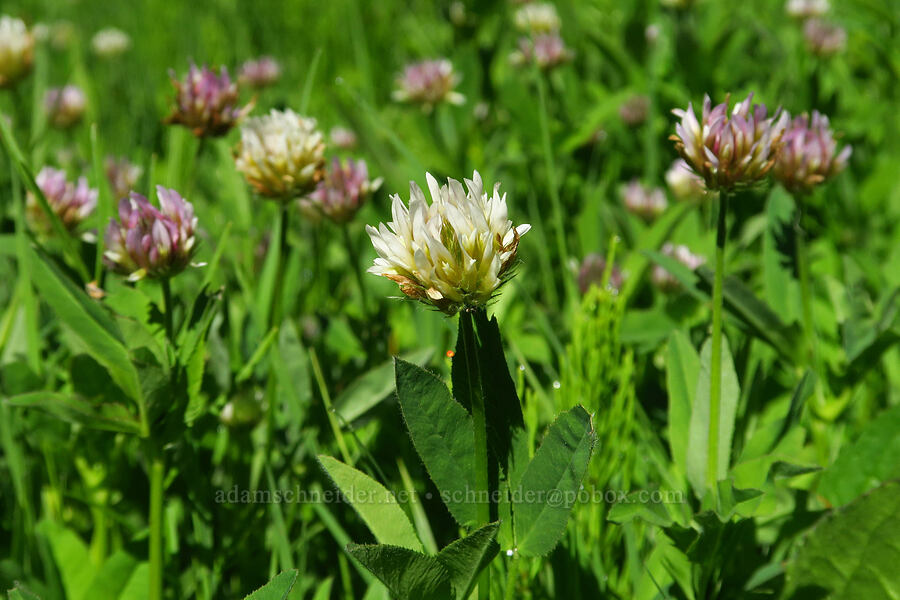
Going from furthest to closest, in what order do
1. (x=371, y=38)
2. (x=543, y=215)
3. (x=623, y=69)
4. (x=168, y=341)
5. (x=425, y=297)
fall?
(x=371, y=38), (x=623, y=69), (x=543, y=215), (x=168, y=341), (x=425, y=297)

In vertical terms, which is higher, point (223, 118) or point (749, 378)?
point (223, 118)

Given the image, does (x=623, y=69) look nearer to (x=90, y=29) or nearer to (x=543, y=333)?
(x=543, y=333)

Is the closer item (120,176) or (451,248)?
(451,248)

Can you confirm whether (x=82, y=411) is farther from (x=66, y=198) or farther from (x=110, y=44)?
(x=110, y=44)

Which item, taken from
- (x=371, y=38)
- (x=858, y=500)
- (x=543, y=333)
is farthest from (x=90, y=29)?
(x=858, y=500)

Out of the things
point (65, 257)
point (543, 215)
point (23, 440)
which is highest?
point (543, 215)

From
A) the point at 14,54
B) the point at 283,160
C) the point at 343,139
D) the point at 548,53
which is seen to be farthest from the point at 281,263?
the point at 343,139
